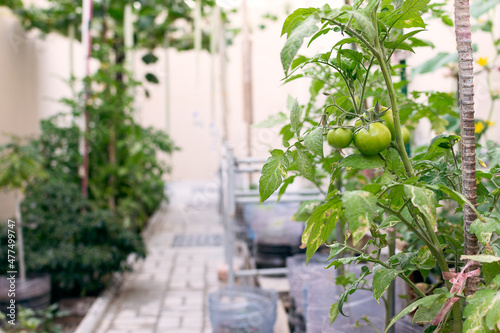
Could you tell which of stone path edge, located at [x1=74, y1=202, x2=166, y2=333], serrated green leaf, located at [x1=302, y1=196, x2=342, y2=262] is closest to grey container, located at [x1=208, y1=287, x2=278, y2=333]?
stone path edge, located at [x1=74, y1=202, x2=166, y2=333]

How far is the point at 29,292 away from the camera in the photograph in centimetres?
252

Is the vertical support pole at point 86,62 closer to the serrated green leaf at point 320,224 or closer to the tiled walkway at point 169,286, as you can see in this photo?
the tiled walkway at point 169,286

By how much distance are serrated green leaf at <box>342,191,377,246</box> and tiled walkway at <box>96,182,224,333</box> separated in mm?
2196

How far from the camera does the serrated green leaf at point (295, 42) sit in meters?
0.60

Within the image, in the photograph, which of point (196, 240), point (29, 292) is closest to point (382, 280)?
point (29, 292)

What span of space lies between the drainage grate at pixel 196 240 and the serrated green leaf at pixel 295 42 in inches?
161

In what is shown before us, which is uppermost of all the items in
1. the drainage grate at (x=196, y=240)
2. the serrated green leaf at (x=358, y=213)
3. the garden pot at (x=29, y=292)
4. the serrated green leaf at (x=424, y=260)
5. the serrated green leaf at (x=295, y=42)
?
the serrated green leaf at (x=295, y=42)

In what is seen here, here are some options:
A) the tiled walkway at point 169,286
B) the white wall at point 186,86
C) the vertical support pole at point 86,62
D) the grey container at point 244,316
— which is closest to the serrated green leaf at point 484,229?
the grey container at point 244,316

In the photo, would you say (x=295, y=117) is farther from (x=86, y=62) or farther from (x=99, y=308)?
(x=86, y=62)

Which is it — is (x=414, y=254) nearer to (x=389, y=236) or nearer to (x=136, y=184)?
(x=389, y=236)

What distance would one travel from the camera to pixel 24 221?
2793mm

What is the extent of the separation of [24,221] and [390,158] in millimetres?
2606

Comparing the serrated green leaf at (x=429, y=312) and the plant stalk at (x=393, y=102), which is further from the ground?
the plant stalk at (x=393, y=102)

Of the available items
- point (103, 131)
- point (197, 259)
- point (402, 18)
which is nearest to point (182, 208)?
point (197, 259)
